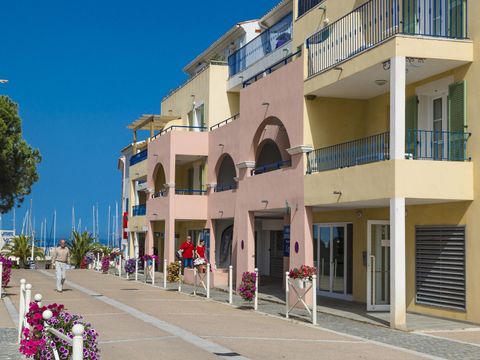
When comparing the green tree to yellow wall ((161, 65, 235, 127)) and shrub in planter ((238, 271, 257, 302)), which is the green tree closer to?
yellow wall ((161, 65, 235, 127))

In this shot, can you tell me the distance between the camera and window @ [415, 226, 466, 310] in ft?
57.0

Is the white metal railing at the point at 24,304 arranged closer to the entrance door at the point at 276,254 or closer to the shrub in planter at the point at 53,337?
the shrub in planter at the point at 53,337

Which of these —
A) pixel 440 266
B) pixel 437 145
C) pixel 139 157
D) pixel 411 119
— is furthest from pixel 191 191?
pixel 440 266

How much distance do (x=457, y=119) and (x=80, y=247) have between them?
37.1 metres

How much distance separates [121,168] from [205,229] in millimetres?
26277

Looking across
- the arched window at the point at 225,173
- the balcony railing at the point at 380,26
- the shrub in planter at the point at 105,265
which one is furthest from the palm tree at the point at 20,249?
the balcony railing at the point at 380,26

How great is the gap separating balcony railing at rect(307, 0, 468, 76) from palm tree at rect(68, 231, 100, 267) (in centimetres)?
3279

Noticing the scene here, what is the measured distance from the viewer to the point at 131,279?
34500 mm

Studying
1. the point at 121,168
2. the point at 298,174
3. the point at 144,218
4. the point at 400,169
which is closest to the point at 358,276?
the point at 298,174

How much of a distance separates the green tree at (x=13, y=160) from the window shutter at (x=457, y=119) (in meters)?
26.0

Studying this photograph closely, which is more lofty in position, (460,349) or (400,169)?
(400,169)

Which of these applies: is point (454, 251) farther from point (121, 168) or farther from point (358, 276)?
point (121, 168)

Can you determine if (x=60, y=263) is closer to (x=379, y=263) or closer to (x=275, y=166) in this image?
(x=275, y=166)

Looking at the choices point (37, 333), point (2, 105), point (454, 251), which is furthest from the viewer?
point (2, 105)
